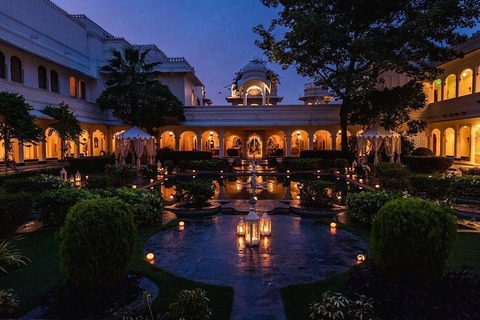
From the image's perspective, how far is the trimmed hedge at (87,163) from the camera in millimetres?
23484

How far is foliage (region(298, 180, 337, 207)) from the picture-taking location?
10.8 metres

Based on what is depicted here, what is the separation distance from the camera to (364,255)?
650cm

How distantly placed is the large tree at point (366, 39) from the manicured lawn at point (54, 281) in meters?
17.7

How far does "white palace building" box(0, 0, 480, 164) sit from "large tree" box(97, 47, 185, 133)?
2.96 metres

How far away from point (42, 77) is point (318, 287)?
26369 mm

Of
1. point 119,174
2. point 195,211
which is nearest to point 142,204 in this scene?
point 195,211

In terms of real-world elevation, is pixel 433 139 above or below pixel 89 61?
below

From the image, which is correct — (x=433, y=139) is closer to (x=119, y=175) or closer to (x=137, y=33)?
(x=119, y=175)

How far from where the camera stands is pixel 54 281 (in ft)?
17.5

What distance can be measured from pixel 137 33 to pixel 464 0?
20077 cm

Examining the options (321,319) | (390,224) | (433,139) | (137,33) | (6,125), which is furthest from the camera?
(137,33)

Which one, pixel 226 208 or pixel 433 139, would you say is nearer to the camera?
pixel 226 208

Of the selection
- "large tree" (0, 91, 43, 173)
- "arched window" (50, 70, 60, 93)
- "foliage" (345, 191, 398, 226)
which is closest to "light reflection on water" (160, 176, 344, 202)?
"foliage" (345, 191, 398, 226)

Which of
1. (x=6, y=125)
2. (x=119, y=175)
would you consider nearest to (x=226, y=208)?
(x=119, y=175)
